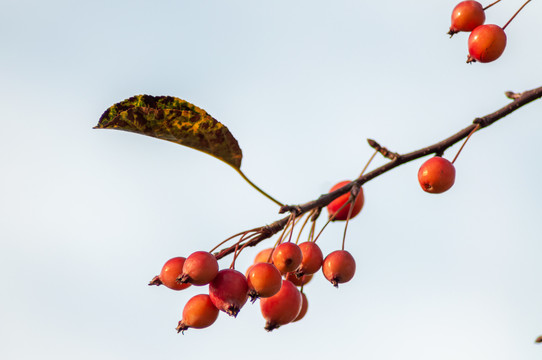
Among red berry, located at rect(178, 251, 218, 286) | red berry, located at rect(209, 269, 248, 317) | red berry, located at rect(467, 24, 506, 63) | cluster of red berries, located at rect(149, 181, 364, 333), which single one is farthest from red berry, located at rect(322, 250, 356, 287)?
red berry, located at rect(467, 24, 506, 63)

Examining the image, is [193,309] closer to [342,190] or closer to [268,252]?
[268,252]

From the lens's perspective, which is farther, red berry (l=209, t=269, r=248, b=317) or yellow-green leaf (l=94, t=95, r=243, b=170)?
yellow-green leaf (l=94, t=95, r=243, b=170)

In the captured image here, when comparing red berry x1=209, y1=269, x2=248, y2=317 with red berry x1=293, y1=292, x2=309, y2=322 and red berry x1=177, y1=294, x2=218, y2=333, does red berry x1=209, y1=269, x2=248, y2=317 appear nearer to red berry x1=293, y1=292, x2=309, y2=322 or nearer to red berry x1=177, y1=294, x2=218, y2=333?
red berry x1=177, y1=294, x2=218, y2=333

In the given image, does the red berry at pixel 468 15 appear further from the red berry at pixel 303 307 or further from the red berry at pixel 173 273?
the red berry at pixel 173 273

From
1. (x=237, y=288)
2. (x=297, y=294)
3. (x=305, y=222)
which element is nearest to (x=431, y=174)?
(x=305, y=222)

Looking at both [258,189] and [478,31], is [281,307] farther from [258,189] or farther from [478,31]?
[478,31]
